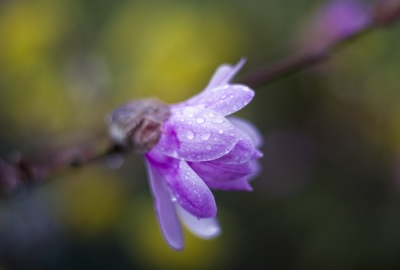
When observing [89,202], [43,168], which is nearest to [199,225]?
[43,168]

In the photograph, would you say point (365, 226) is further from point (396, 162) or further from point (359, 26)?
point (359, 26)

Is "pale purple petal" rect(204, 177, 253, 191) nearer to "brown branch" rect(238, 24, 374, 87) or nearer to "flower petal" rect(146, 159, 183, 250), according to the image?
"flower petal" rect(146, 159, 183, 250)

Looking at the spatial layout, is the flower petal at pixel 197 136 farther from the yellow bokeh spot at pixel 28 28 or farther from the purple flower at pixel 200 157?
the yellow bokeh spot at pixel 28 28

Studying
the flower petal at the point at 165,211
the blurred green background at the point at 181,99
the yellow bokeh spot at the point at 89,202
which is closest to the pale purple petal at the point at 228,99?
the flower petal at the point at 165,211

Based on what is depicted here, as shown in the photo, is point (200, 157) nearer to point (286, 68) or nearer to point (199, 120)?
point (199, 120)

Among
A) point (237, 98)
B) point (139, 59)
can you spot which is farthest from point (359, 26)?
point (139, 59)

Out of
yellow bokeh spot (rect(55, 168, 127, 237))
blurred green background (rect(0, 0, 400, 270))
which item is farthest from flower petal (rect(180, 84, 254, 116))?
yellow bokeh spot (rect(55, 168, 127, 237))

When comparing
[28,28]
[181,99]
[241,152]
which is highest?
[28,28]
